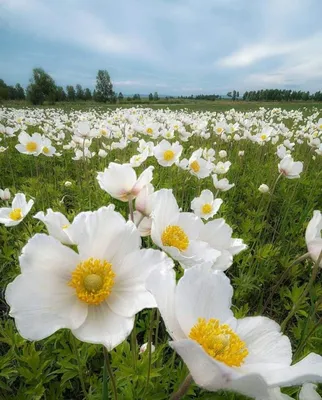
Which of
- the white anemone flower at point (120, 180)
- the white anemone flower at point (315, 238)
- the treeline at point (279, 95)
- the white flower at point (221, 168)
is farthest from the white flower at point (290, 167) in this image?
the treeline at point (279, 95)

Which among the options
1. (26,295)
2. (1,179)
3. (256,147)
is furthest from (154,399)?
(256,147)

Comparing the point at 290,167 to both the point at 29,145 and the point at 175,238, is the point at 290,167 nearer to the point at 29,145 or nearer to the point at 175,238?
the point at 175,238

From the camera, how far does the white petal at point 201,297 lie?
0.72m

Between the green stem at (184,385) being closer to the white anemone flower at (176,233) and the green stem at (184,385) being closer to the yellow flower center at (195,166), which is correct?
the white anemone flower at (176,233)

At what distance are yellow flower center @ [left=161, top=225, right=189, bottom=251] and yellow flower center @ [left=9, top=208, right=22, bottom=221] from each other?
125 cm

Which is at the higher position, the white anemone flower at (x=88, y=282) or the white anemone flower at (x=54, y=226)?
the white anemone flower at (x=54, y=226)

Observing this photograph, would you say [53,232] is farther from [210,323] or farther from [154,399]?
[154,399]

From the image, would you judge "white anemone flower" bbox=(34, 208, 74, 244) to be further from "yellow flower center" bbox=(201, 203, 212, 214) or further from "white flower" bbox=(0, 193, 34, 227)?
"yellow flower center" bbox=(201, 203, 212, 214)

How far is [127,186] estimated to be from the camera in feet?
4.10

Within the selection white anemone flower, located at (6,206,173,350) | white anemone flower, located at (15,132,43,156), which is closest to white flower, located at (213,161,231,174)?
white anemone flower, located at (15,132,43,156)

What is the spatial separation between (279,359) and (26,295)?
684mm

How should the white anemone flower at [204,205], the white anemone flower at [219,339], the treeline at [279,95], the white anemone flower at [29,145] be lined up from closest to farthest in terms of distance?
the white anemone flower at [219,339]
the white anemone flower at [204,205]
the white anemone flower at [29,145]
the treeline at [279,95]

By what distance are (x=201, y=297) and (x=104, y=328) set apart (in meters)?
0.28

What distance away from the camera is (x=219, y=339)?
69cm
